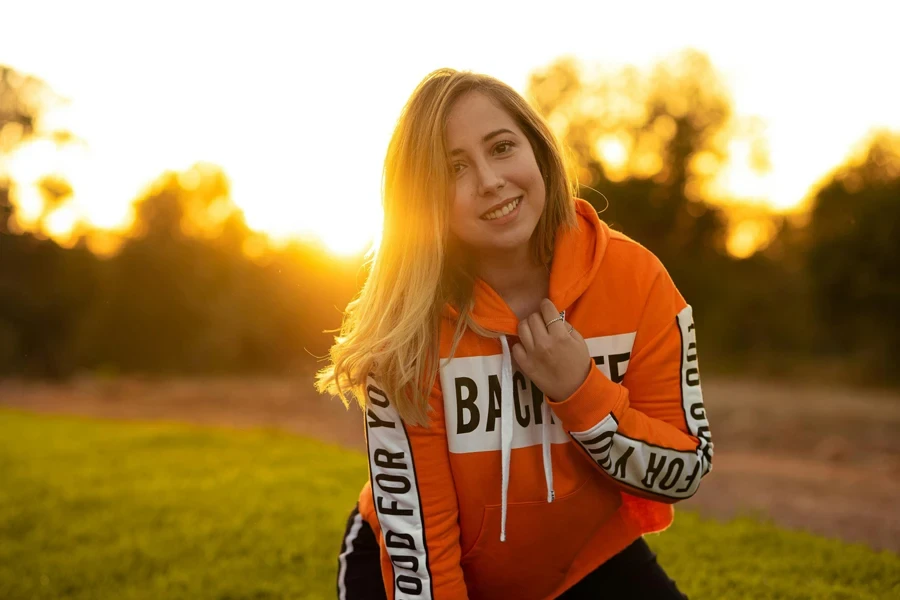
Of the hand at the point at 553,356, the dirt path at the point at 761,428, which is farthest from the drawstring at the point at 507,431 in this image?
the dirt path at the point at 761,428

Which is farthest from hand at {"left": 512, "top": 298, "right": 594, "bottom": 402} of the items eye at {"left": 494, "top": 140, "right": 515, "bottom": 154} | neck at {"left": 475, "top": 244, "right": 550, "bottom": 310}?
eye at {"left": 494, "top": 140, "right": 515, "bottom": 154}

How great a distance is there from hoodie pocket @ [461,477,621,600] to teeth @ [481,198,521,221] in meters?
0.83

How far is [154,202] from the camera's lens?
1001 inches

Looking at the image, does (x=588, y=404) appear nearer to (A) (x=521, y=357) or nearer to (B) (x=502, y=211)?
(A) (x=521, y=357)

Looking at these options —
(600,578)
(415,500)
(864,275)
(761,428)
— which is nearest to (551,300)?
(415,500)

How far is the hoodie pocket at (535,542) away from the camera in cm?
231

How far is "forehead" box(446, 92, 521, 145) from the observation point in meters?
2.25

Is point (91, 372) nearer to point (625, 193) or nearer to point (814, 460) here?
point (625, 193)

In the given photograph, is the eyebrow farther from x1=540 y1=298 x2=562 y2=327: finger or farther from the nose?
x1=540 y1=298 x2=562 y2=327: finger

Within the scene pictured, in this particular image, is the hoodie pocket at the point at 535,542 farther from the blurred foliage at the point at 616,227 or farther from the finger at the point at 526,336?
the blurred foliage at the point at 616,227

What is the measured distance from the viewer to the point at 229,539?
16.0 ft

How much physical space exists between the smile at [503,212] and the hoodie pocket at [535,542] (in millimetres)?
821

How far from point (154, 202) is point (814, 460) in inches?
882

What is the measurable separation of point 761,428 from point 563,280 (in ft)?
26.9
